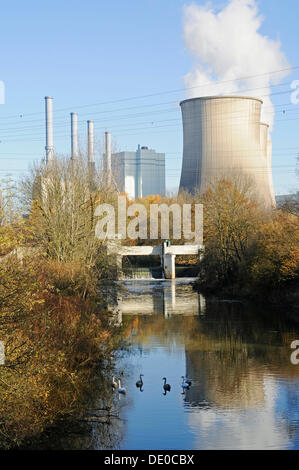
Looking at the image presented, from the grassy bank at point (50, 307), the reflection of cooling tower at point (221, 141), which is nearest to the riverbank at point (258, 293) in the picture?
the grassy bank at point (50, 307)

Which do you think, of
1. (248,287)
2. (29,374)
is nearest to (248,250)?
(248,287)

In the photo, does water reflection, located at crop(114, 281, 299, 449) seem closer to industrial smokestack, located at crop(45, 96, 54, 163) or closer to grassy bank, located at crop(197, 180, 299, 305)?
grassy bank, located at crop(197, 180, 299, 305)

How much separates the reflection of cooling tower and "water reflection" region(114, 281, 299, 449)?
14.9 meters

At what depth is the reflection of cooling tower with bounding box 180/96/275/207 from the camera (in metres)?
33.3

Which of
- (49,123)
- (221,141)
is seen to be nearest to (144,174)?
(221,141)

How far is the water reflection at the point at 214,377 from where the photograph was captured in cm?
855

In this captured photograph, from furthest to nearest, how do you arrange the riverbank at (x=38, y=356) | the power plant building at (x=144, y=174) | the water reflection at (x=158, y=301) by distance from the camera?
1. the power plant building at (x=144, y=174)
2. the water reflection at (x=158, y=301)
3. the riverbank at (x=38, y=356)

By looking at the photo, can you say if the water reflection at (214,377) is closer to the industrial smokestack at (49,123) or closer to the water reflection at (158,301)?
the water reflection at (158,301)

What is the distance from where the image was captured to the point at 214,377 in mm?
11695

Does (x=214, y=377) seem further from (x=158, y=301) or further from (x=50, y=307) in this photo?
(x=158, y=301)

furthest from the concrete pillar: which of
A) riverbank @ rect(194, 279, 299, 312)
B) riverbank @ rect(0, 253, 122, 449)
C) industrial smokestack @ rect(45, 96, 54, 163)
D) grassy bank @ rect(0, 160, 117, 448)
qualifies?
riverbank @ rect(0, 253, 122, 449)

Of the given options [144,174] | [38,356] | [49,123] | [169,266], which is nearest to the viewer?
[38,356]

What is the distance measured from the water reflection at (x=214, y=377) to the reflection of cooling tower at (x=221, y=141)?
48.9ft

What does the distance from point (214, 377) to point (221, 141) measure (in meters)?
24.2
